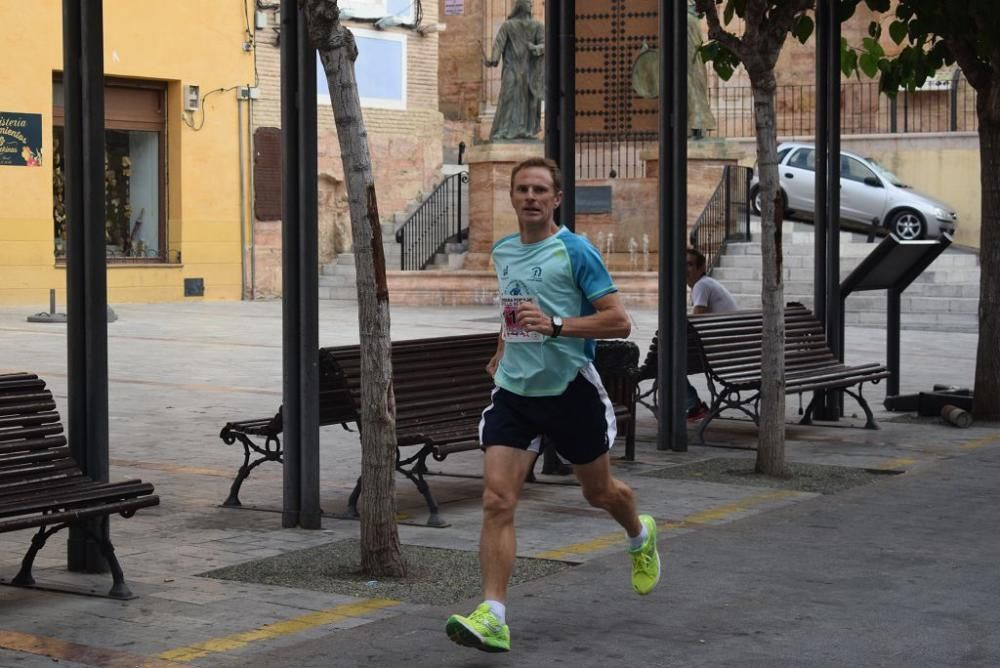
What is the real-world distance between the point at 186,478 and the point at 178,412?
11.4 feet

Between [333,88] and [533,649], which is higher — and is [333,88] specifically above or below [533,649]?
above

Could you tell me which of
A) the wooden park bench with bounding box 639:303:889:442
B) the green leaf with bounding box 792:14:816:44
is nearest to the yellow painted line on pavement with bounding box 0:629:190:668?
the wooden park bench with bounding box 639:303:889:442

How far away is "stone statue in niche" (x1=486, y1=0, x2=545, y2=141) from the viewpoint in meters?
29.7

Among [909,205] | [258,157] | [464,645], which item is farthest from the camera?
[258,157]

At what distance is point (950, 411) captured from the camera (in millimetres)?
13172

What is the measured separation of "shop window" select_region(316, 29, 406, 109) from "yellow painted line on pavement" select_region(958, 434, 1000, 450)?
22.3 m

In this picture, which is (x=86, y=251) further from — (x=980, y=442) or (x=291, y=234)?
(x=980, y=442)

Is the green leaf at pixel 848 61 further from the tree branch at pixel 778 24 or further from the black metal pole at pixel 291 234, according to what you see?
the black metal pole at pixel 291 234

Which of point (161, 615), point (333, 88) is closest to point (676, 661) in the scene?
point (161, 615)

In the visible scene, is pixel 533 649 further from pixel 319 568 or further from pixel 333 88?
pixel 333 88

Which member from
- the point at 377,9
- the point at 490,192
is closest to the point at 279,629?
the point at 490,192

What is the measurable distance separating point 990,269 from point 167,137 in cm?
1983

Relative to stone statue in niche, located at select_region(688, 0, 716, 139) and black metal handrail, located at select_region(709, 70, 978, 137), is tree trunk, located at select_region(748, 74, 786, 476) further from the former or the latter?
black metal handrail, located at select_region(709, 70, 978, 137)

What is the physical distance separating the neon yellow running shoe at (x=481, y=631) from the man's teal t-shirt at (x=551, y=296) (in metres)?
0.87
